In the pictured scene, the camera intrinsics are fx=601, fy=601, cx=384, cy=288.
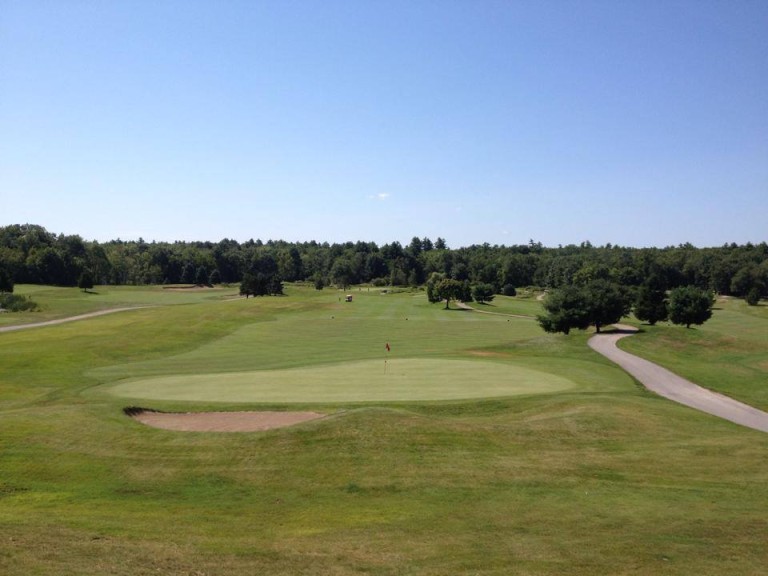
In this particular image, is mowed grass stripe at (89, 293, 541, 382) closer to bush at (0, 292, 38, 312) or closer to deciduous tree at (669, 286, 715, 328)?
deciduous tree at (669, 286, 715, 328)

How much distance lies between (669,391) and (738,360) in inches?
671

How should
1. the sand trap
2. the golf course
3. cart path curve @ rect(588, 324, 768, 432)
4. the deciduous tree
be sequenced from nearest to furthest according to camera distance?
the golf course < the sand trap < cart path curve @ rect(588, 324, 768, 432) < the deciduous tree

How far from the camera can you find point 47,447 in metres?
22.7

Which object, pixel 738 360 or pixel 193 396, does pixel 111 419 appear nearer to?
pixel 193 396

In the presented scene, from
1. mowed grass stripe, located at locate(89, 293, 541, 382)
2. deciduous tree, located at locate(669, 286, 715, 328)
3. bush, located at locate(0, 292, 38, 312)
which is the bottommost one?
mowed grass stripe, located at locate(89, 293, 541, 382)

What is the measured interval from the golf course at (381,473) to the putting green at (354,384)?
23 centimetres

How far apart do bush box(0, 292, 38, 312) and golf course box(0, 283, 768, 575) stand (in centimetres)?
5576

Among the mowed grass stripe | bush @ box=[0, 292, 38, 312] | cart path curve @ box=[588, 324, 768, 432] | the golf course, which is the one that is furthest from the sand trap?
bush @ box=[0, 292, 38, 312]

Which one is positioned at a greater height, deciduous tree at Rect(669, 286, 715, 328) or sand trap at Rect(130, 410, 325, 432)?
deciduous tree at Rect(669, 286, 715, 328)

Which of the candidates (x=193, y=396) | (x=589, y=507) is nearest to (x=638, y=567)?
(x=589, y=507)

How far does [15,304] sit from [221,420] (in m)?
81.4

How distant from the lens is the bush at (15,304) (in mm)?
91438

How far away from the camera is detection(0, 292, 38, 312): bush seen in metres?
91.4

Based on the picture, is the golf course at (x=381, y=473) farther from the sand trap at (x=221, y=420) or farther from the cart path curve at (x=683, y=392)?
the cart path curve at (x=683, y=392)
